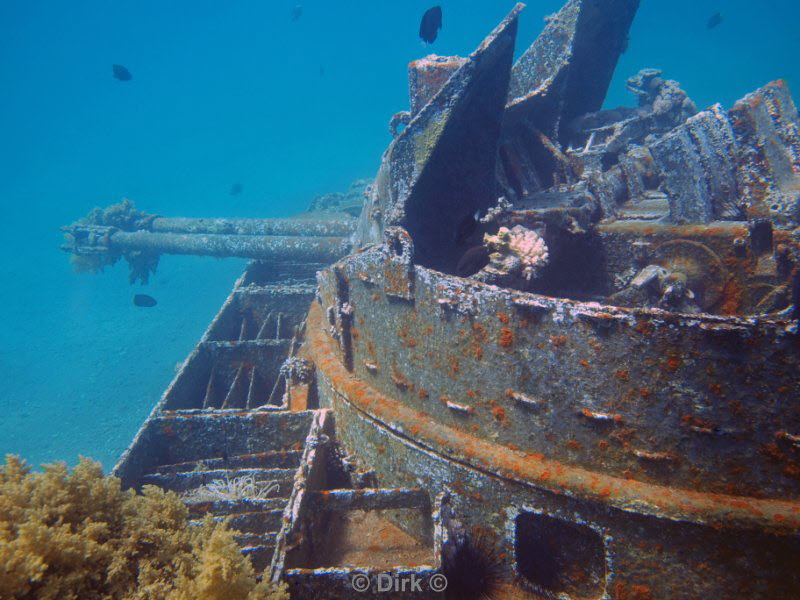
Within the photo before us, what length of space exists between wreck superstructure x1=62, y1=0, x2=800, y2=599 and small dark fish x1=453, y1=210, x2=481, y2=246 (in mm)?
26

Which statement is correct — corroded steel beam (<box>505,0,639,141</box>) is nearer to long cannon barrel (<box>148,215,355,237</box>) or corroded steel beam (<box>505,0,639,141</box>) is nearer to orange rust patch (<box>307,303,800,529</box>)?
orange rust patch (<box>307,303,800,529</box>)

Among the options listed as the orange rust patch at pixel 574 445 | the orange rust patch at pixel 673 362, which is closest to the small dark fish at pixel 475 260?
the orange rust patch at pixel 574 445

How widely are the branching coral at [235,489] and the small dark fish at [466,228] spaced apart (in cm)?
359

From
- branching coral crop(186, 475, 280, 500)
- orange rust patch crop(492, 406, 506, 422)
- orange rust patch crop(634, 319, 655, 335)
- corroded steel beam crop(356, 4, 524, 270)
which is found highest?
corroded steel beam crop(356, 4, 524, 270)

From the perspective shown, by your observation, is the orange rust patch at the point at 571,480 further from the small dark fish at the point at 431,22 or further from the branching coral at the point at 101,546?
the small dark fish at the point at 431,22

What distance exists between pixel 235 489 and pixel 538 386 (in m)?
3.90

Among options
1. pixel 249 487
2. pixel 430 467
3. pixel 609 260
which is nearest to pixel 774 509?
pixel 430 467

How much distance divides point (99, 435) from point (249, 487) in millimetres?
14958

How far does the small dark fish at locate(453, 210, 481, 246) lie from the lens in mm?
4718

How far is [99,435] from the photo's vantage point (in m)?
15.9

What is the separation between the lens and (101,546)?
2.37 metres

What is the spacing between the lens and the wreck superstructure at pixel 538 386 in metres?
2.39

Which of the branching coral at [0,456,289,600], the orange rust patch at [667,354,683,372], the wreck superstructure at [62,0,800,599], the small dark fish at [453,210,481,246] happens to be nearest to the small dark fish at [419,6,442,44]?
the wreck superstructure at [62,0,800,599]

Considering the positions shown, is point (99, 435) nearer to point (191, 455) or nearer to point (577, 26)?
point (191, 455)
